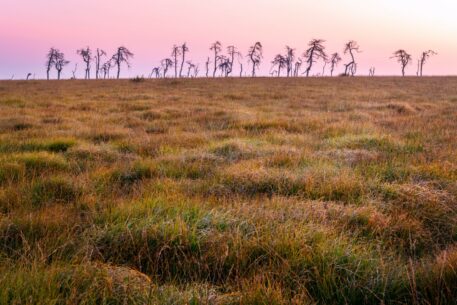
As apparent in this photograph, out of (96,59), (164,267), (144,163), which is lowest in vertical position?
(164,267)

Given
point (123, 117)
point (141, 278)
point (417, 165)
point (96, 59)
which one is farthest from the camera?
point (96, 59)

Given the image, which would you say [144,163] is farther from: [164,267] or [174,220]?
[164,267]

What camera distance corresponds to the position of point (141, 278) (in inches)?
107

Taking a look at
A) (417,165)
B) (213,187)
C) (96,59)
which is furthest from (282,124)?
(96,59)

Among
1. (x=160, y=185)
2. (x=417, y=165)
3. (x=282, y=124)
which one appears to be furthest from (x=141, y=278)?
(x=282, y=124)

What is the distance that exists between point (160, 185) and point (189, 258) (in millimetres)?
2154

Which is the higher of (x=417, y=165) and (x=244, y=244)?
(x=417, y=165)

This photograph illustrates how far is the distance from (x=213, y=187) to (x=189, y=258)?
210 centimetres

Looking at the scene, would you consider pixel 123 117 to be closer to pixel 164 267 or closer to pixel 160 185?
pixel 160 185

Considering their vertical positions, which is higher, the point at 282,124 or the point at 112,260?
the point at 282,124

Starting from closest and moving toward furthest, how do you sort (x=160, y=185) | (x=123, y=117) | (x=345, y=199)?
(x=345, y=199) < (x=160, y=185) < (x=123, y=117)

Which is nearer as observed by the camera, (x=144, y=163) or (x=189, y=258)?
(x=189, y=258)

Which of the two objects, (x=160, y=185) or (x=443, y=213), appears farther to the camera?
(x=160, y=185)

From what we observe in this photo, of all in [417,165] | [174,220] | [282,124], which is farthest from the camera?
[282,124]
